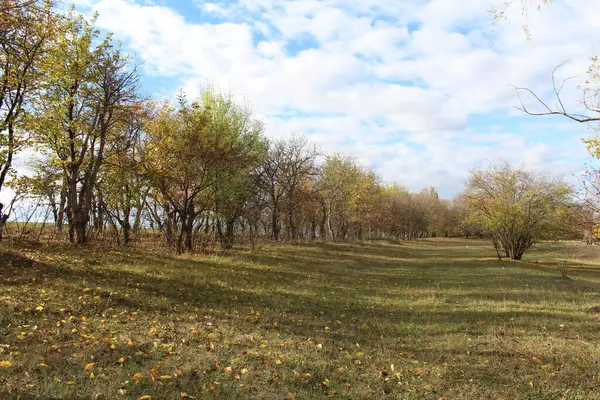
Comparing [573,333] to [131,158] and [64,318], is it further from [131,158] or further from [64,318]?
[131,158]

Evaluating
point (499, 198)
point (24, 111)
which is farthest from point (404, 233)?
point (24, 111)

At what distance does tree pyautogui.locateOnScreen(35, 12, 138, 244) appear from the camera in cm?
1473

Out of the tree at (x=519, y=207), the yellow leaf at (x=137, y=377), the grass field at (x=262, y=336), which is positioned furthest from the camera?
the tree at (x=519, y=207)

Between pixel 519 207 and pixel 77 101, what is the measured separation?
32.1m

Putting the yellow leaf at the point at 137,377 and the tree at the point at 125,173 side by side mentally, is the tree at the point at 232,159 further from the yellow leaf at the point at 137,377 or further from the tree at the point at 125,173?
Answer: the yellow leaf at the point at 137,377

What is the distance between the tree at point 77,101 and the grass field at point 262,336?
13.4 feet

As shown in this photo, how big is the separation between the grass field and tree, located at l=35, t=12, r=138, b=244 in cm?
409

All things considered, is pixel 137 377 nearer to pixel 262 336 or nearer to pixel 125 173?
pixel 262 336

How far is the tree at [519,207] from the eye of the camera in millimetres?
31125

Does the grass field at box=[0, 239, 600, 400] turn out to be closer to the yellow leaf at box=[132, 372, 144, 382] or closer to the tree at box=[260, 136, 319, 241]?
the yellow leaf at box=[132, 372, 144, 382]

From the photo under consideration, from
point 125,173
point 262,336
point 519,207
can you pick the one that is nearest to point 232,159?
point 125,173

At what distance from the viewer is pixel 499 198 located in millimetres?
33125

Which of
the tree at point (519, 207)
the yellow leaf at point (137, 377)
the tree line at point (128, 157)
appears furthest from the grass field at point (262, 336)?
the tree at point (519, 207)

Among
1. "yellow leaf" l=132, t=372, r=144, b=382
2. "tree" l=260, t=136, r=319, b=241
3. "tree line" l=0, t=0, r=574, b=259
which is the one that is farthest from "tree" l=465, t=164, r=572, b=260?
"yellow leaf" l=132, t=372, r=144, b=382
